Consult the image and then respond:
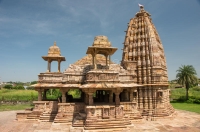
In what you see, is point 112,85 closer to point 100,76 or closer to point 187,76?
point 100,76

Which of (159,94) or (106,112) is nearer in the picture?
(106,112)

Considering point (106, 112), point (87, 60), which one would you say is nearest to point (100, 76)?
point (106, 112)

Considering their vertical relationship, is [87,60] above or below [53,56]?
below

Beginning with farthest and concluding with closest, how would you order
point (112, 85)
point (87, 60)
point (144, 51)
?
point (144, 51), point (87, 60), point (112, 85)

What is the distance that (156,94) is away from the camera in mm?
18688

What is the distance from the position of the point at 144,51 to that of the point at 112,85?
7.77m

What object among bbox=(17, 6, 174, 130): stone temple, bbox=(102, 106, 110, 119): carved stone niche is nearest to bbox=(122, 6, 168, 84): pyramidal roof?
bbox=(17, 6, 174, 130): stone temple

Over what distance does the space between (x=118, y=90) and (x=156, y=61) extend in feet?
23.1

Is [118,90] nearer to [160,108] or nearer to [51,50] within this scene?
[160,108]

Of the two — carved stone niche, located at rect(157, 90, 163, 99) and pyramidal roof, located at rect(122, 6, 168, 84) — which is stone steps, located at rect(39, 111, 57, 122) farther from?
carved stone niche, located at rect(157, 90, 163, 99)

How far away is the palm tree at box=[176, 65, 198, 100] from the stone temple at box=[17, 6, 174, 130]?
21134 mm

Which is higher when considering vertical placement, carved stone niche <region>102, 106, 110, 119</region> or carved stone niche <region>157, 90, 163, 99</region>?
carved stone niche <region>157, 90, 163, 99</region>

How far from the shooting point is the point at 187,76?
38531 millimetres

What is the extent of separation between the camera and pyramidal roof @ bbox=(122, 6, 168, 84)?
19109 mm
